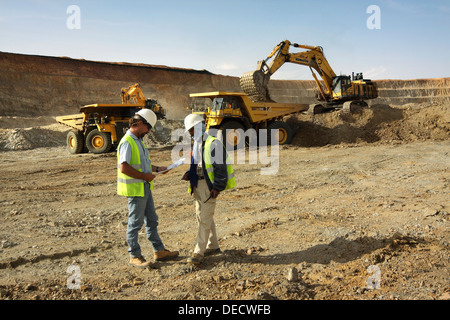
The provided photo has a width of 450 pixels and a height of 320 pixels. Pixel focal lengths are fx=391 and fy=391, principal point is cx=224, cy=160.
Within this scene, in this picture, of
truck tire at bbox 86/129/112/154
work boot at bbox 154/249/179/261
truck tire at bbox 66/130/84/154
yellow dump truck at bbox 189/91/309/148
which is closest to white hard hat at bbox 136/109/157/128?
work boot at bbox 154/249/179/261

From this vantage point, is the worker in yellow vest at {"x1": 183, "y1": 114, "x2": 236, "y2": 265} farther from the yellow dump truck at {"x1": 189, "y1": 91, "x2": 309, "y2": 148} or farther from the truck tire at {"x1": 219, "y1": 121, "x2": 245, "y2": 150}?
the truck tire at {"x1": 219, "y1": 121, "x2": 245, "y2": 150}

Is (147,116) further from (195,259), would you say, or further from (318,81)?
(318,81)

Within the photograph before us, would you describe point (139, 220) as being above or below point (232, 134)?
below

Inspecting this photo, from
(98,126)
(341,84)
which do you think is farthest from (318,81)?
(98,126)

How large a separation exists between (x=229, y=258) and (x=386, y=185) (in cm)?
481

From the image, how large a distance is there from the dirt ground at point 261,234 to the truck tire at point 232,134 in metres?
3.12

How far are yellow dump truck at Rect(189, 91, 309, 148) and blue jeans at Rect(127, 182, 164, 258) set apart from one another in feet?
31.0

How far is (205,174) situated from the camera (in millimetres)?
4359

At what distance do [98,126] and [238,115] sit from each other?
217 inches

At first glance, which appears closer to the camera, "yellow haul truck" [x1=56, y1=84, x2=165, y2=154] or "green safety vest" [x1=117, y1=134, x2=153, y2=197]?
"green safety vest" [x1=117, y1=134, x2=153, y2=197]

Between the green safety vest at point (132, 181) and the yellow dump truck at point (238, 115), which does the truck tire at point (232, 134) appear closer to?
the yellow dump truck at point (238, 115)

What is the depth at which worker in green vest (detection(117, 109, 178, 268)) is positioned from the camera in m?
4.20

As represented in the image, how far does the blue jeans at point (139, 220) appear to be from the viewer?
4.30 m
